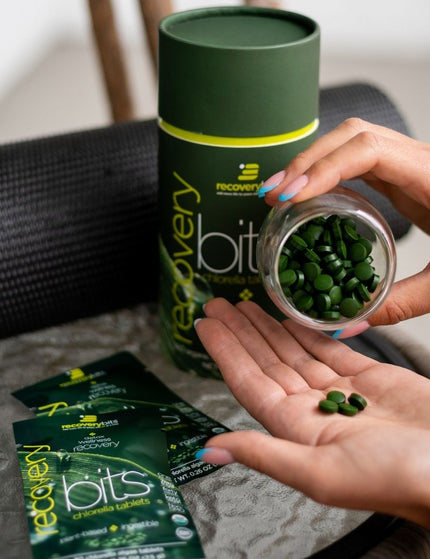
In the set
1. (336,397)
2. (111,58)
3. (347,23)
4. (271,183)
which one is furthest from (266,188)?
(347,23)

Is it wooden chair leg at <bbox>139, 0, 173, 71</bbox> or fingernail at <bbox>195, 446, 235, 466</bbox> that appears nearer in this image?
fingernail at <bbox>195, 446, 235, 466</bbox>

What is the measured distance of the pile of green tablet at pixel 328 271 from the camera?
0.77 m

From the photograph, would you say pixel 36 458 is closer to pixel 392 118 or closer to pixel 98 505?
pixel 98 505

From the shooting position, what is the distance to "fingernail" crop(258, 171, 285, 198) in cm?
76

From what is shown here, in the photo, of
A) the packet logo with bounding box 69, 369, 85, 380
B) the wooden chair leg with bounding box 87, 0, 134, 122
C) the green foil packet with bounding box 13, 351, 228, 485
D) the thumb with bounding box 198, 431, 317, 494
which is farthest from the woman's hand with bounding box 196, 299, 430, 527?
the wooden chair leg with bounding box 87, 0, 134, 122

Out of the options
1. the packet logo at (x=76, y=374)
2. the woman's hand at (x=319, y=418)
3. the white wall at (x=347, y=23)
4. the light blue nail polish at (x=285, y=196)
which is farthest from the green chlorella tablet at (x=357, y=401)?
the white wall at (x=347, y=23)

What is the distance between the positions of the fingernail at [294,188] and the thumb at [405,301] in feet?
0.65

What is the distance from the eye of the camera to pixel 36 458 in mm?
782

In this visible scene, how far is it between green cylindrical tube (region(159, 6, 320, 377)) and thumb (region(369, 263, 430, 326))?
0.14 meters

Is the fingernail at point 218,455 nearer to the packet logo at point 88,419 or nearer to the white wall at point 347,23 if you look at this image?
the packet logo at point 88,419

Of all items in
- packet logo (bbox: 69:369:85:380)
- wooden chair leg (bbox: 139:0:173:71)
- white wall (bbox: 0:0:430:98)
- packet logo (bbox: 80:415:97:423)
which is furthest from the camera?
white wall (bbox: 0:0:430:98)

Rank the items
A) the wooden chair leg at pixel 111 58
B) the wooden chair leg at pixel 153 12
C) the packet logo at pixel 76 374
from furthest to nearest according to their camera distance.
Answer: the wooden chair leg at pixel 111 58, the wooden chair leg at pixel 153 12, the packet logo at pixel 76 374

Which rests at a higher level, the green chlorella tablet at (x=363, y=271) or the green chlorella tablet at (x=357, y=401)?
the green chlorella tablet at (x=363, y=271)

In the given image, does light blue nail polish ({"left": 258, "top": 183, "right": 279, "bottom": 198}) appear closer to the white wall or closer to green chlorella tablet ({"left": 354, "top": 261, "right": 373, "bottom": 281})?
green chlorella tablet ({"left": 354, "top": 261, "right": 373, "bottom": 281})
